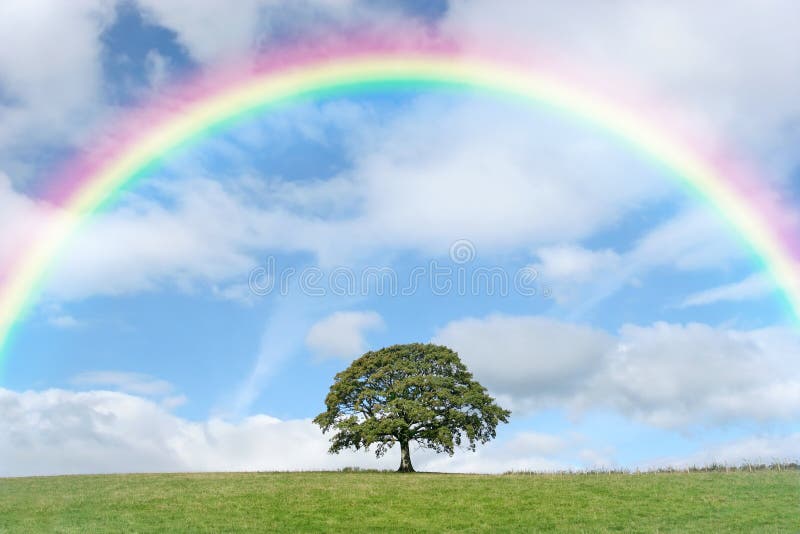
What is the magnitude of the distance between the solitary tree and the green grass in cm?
1251

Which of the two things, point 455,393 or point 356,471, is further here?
point 455,393

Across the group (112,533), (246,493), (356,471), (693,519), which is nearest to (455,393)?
(356,471)

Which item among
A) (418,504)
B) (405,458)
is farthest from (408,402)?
(418,504)

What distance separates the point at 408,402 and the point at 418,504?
2243 centimetres

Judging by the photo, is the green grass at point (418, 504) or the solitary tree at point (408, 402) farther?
the solitary tree at point (408, 402)

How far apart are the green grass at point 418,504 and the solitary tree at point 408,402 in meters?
12.5

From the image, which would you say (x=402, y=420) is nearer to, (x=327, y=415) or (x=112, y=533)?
(x=327, y=415)

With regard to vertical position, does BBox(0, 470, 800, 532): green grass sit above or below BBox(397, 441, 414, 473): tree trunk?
below

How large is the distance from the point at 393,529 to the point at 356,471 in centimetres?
2792

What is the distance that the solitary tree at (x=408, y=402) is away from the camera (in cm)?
5956

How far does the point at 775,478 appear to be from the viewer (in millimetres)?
43438

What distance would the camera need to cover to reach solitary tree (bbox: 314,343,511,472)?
59562 millimetres

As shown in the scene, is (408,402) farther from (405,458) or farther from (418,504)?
(418,504)

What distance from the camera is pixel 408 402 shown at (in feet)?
194
